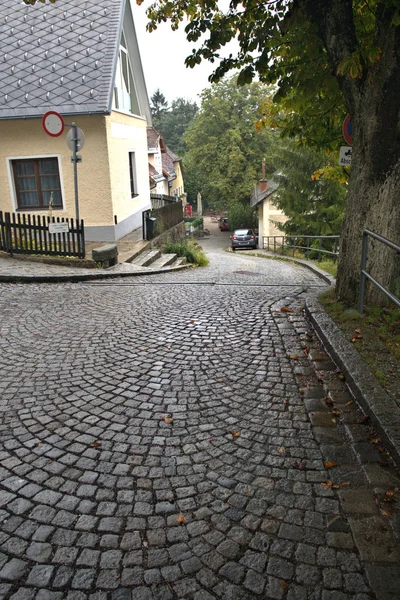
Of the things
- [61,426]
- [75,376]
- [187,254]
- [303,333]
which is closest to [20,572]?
[61,426]

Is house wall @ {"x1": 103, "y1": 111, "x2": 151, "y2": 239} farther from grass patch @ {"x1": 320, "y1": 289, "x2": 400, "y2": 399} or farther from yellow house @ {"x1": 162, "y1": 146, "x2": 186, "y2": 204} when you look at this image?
yellow house @ {"x1": 162, "y1": 146, "x2": 186, "y2": 204}

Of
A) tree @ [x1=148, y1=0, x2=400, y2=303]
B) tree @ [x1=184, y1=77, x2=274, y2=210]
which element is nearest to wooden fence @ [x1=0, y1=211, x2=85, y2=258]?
tree @ [x1=148, y1=0, x2=400, y2=303]

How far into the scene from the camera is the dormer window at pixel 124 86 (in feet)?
49.6

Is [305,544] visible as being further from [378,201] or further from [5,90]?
[5,90]

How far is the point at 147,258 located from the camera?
1212 cm

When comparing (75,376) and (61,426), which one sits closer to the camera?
(61,426)

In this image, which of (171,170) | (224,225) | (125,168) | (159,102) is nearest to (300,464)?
(125,168)

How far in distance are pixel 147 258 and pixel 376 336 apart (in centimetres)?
852

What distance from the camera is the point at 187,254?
14469 millimetres

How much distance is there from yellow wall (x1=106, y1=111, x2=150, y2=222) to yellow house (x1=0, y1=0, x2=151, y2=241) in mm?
42

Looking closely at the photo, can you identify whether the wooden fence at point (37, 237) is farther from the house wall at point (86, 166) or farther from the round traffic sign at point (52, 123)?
the house wall at point (86, 166)

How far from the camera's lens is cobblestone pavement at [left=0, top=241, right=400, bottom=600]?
2016 millimetres

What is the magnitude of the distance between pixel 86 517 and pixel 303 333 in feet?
11.4

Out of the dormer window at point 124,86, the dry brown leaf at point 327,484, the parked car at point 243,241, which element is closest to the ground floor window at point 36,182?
the dormer window at point 124,86
